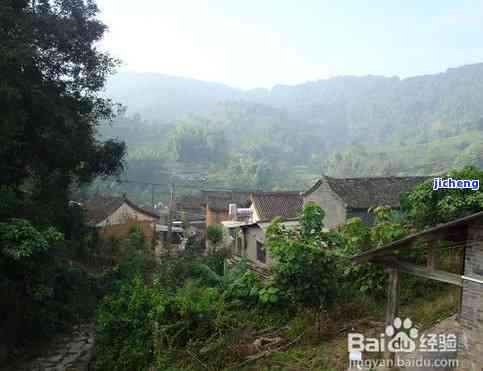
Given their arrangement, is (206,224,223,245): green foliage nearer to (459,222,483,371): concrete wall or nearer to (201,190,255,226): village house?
(201,190,255,226): village house

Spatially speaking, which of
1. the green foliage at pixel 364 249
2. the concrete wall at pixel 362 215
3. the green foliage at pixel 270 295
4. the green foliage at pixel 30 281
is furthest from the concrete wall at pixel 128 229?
the green foliage at pixel 270 295

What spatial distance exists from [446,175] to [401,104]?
132017 millimetres

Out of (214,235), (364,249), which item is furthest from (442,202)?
(214,235)

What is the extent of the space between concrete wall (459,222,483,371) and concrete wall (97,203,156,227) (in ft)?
73.7

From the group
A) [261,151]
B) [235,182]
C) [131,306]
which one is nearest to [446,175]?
[131,306]

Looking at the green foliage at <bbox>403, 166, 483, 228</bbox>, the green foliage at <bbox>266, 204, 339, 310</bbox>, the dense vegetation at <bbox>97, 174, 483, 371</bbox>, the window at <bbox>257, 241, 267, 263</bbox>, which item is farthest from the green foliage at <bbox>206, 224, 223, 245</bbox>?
the green foliage at <bbox>266, 204, 339, 310</bbox>

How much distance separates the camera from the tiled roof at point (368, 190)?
918 inches

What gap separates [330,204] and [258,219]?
16.5 feet

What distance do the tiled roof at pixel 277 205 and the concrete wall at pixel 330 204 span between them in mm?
2517

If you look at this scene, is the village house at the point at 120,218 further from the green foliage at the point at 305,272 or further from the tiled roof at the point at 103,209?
the green foliage at the point at 305,272

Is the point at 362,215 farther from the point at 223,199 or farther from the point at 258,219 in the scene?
the point at 223,199

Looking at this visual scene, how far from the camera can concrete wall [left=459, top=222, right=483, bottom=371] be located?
681cm

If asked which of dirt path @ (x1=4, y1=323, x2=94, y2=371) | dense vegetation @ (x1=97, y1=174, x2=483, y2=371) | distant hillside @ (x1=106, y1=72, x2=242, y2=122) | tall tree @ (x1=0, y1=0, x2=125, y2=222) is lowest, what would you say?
dirt path @ (x1=4, y1=323, x2=94, y2=371)

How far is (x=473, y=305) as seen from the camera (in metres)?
6.89
